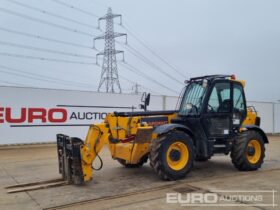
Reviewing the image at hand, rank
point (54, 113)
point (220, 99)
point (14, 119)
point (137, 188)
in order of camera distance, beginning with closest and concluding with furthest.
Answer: point (137, 188) < point (220, 99) < point (14, 119) < point (54, 113)

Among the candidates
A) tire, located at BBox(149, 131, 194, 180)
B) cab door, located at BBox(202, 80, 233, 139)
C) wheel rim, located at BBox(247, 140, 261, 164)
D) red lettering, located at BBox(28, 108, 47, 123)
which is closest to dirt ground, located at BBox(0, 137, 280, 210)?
tire, located at BBox(149, 131, 194, 180)

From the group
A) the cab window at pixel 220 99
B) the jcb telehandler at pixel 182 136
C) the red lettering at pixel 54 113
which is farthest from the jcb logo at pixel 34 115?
the cab window at pixel 220 99

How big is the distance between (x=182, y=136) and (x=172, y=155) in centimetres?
48

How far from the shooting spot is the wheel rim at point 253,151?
972cm

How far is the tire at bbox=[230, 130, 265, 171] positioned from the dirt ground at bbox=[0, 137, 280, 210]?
238 mm

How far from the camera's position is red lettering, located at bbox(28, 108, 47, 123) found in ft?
58.0

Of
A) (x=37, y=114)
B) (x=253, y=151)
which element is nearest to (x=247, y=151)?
(x=253, y=151)

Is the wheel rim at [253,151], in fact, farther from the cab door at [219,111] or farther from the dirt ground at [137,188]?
the cab door at [219,111]

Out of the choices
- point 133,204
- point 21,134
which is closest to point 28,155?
point 21,134

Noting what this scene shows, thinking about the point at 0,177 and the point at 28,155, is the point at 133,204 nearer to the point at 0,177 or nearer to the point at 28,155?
the point at 0,177

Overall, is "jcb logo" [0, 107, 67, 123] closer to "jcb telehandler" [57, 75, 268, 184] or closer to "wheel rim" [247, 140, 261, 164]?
"jcb telehandler" [57, 75, 268, 184]

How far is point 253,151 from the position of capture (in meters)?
9.84

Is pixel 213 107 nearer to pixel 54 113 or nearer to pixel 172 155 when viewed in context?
pixel 172 155

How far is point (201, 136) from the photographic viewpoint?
9.16m
